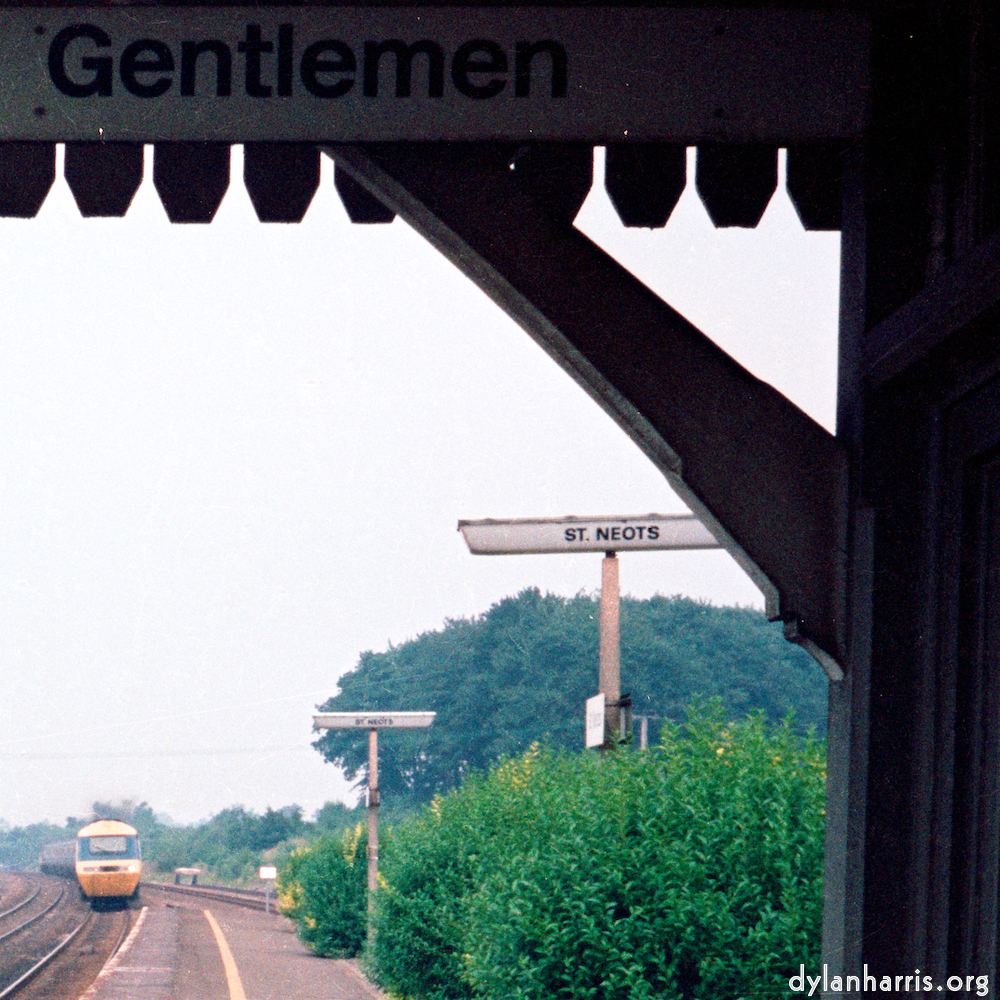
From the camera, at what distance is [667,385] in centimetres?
295

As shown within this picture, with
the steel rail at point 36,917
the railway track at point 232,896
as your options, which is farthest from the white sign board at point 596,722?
the railway track at point 232,896

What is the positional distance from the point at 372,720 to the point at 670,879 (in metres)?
12.1

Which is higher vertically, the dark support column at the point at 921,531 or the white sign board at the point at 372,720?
the dark support column at the point at 921,531

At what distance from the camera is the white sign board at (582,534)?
10367 millimetres

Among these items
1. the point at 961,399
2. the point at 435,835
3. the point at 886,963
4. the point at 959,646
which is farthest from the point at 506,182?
the point at 435,835

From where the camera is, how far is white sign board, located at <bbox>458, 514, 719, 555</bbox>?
34.0 feet

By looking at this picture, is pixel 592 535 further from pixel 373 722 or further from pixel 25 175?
pixel 373 722

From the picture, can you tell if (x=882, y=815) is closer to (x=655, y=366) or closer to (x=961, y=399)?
(x=961, y=399)

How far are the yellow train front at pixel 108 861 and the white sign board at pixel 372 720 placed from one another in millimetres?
28163

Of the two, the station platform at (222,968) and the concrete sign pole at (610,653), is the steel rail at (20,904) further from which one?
the concrete sign pole at (610,653)

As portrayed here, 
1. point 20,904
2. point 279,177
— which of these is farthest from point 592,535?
point 20,904

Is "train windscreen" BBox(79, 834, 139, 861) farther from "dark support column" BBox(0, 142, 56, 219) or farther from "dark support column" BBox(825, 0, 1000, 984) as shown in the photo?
"dark support column" BBox(825, 0, 1000, 984)

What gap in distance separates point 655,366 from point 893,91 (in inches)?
30.5

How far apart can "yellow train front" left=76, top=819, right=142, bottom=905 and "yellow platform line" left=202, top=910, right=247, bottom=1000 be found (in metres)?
11.0
